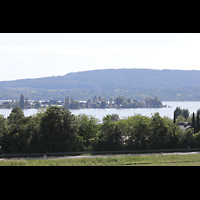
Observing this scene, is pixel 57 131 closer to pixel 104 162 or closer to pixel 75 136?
pixel 75 136

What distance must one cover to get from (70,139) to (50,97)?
151 m

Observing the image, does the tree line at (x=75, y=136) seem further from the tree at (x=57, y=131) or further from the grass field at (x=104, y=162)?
the grass field at (x=104, y=162)

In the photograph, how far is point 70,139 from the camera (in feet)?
59.9

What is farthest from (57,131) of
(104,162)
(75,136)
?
(104,162)

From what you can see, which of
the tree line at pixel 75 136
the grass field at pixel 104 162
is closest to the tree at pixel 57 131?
the tree line at pixel 75 136

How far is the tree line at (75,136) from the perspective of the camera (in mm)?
17578

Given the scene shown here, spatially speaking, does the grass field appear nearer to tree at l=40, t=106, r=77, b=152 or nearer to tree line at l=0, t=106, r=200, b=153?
tree at l=40, t=106, r=77, b=152

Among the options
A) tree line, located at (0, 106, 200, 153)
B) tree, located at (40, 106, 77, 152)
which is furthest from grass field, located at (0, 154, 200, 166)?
tree line, located at (0, 106, 200, 153)

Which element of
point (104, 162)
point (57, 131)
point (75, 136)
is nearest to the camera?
point (104, 162)

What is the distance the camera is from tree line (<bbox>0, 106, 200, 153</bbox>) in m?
17.6

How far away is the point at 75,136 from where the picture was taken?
60.2 ft

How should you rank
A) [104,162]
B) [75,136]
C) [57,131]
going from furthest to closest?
[75,136], [57,131], [104,162]
